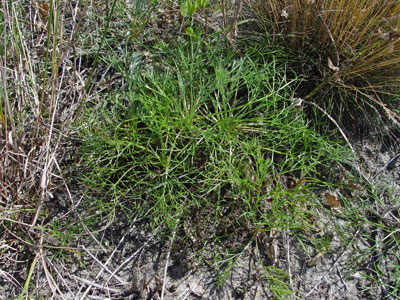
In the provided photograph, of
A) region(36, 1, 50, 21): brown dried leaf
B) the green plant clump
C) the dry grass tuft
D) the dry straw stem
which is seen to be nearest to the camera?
the dry grass tuft

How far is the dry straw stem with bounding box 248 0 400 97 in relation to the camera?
77.0 inches

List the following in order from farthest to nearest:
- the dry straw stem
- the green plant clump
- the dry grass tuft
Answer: the dry straw stem → the green plant clump → the dry grass tuft

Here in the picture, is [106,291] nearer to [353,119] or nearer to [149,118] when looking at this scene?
[149,118]

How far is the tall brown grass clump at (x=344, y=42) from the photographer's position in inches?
77.2

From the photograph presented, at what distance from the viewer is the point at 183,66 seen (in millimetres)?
2002

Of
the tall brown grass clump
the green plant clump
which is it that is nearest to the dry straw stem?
the tall brown grass clump

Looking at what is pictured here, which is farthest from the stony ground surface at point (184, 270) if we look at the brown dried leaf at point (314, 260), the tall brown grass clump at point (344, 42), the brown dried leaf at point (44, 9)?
the brown dried leaf at point (44, 9)

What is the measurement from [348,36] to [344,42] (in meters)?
0.04

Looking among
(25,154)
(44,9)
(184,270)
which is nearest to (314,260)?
(184,270)

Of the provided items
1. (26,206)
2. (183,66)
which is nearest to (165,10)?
(183,66)

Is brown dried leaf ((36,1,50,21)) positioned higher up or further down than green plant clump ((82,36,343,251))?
higher up

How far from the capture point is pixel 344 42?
6.56ft

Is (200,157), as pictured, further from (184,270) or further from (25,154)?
(25,154)

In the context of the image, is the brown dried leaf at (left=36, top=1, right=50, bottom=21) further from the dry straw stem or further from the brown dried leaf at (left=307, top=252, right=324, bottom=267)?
the brown dried leaf at (left=307, top=252, right=324, bottom=267)
